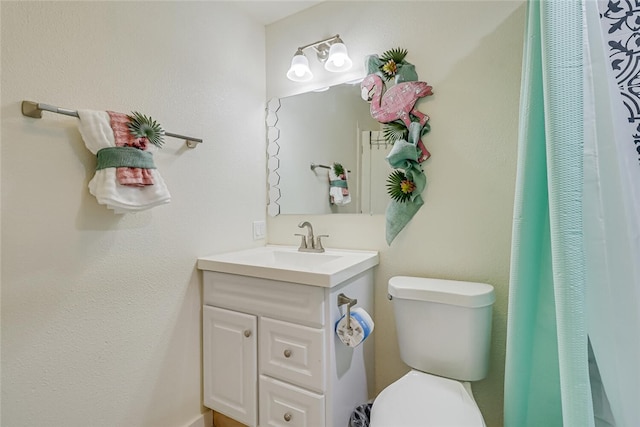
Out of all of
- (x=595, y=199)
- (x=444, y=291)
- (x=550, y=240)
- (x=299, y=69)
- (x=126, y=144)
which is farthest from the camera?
(x=299, y=69)

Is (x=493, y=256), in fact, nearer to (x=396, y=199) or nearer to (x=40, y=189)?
(x=396, y=199)

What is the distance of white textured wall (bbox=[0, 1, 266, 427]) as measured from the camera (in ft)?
2.98

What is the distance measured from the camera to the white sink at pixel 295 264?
1121 millimetres

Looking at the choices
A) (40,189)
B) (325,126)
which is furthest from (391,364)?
(40,189)

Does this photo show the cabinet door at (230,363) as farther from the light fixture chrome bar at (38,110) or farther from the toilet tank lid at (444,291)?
the light fixture chrome bar at (38,110)

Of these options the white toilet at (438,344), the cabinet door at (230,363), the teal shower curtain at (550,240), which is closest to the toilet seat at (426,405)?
the white toilet at (438,344)

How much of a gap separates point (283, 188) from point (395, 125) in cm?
77

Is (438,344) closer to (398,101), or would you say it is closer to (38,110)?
(398,101)

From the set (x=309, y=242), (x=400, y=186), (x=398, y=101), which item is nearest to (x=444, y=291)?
(x=400, y=186)

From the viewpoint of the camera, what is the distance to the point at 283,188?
71.8 inches

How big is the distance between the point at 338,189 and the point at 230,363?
40.3 inches

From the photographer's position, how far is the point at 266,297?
1.25 metres

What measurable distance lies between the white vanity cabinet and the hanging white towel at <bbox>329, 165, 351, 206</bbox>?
0.43 meters

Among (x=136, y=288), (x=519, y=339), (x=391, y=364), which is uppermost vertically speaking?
(x=136, y=288)
